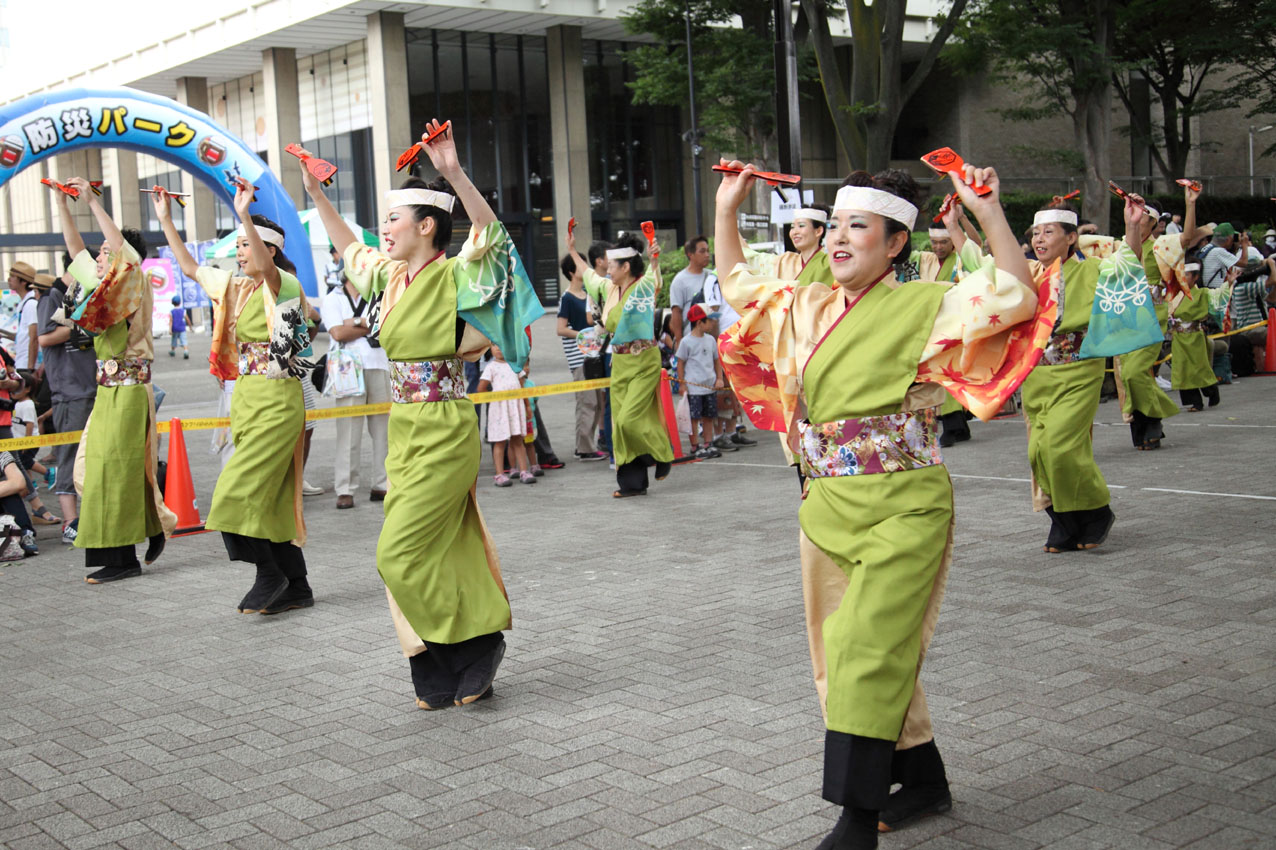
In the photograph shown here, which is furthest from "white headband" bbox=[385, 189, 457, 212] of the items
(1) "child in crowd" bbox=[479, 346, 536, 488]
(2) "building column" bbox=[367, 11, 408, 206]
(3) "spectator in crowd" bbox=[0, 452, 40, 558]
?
(2) "building column" bbox=[367, 11, 408, 206]

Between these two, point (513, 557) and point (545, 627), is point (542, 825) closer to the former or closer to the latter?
point (545, 627)

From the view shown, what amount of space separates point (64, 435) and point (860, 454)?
696cm

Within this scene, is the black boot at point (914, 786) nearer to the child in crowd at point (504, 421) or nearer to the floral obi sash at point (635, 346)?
the floral obi sash at point (635, 346)

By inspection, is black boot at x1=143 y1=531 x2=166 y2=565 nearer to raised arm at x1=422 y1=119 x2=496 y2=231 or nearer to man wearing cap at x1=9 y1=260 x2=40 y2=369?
man wearing cap at x1=9 y1=260 x2=40 y2=369

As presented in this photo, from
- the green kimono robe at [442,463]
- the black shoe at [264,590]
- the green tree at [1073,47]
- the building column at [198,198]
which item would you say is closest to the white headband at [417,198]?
the green kimono robe at [442,463]

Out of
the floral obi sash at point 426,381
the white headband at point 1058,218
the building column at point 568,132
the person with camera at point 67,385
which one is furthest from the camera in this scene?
the building column at point 568,132

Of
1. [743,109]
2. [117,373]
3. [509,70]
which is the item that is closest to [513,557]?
[117,373]

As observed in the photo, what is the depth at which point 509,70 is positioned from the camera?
34.8 metres

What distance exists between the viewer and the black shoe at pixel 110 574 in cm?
753

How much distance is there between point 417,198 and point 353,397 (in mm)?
5520

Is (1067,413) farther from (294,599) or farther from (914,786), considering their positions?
(294,599)

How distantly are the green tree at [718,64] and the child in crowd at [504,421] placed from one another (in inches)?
642

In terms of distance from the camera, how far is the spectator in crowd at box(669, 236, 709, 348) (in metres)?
11.7

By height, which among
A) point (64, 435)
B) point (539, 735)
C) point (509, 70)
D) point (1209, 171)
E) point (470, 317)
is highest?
point (509, 70)
